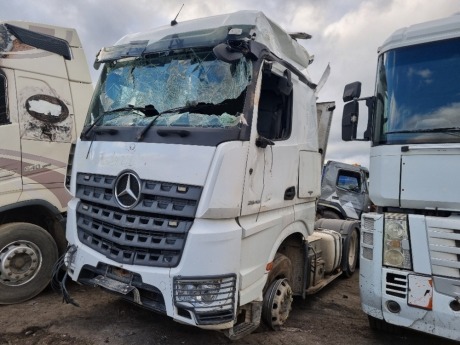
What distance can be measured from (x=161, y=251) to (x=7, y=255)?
2489 mm

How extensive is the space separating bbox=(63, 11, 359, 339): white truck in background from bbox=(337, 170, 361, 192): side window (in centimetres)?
610

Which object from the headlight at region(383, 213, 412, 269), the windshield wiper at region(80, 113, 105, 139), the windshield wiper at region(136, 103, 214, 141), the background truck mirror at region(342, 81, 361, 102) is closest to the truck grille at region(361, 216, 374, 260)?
the headlight at region(383, 213, 412, 269)

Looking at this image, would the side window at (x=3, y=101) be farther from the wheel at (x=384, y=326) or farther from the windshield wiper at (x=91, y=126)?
the wheel at (x=384, y=326)

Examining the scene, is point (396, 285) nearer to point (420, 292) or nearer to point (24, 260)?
point (420, 292)

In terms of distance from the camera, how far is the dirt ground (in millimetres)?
3594

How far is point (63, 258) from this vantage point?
3.79 meters

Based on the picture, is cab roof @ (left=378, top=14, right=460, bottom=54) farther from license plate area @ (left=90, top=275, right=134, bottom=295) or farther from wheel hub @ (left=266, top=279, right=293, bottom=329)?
license plate area @ (left=90, top=275, right=134, bottom=295)

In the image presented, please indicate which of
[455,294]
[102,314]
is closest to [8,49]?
[102,314]

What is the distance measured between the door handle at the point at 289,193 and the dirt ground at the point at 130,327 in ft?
4.63

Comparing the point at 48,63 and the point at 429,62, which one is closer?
the point at 429,62

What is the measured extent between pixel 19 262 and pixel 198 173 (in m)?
3.01

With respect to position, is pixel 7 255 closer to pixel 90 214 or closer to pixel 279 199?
pixel 90 214

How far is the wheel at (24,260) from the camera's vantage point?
172 inches

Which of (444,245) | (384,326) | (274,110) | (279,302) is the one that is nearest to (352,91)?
(274,110)
